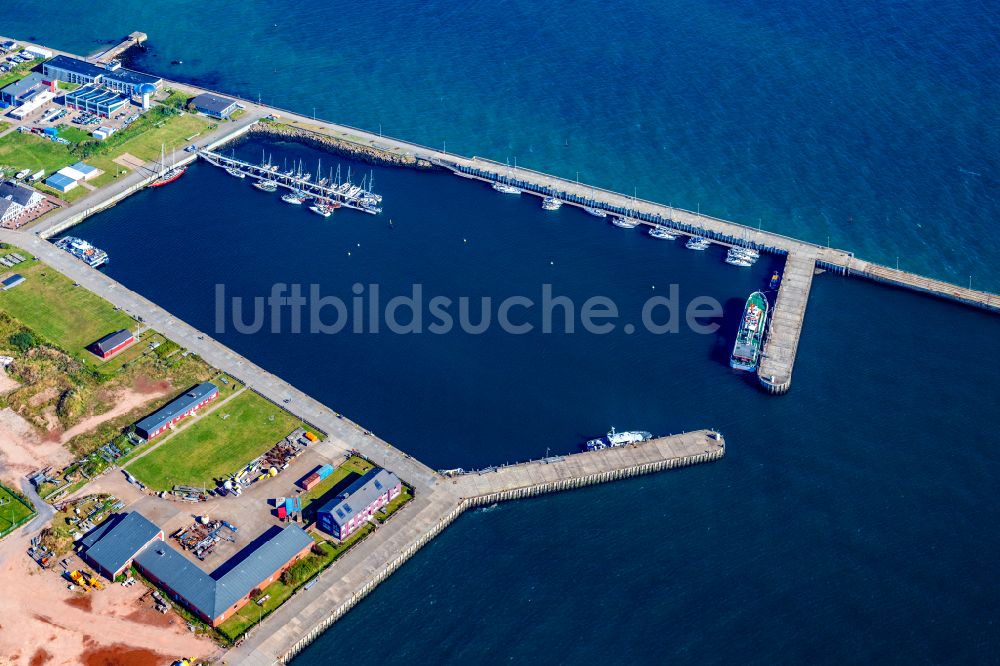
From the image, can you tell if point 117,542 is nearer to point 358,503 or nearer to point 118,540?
point 118,540

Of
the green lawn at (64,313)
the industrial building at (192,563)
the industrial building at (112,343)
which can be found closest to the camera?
the industrial building at (192,563)

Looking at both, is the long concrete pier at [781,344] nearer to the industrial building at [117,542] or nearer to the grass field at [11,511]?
the industrial building at [117,542]

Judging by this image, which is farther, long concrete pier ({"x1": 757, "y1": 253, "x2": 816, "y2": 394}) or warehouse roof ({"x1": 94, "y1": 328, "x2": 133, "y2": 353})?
warehouse roof ({"x1": 94, "y1": 328, "x2": 133, "y2": 353})

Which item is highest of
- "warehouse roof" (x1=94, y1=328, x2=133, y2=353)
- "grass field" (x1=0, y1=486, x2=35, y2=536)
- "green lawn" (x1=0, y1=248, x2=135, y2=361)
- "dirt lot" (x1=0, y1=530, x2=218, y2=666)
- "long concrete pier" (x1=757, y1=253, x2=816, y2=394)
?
"long concrete pier" (x1=757, y1=253, x2=816, y2=394)

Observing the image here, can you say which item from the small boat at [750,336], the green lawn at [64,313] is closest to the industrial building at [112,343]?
the green lawn at [64,313]

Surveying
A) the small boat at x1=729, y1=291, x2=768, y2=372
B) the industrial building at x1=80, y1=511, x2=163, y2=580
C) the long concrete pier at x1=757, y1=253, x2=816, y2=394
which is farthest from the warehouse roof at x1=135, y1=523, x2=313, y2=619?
the long concrete pier at x1=757, y1=253, x2=816, y2=394

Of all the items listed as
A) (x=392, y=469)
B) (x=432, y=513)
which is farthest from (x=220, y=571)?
(x=432, y=513)

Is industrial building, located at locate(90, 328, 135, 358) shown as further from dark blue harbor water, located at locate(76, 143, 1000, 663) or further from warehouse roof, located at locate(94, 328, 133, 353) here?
dark blue harbor water, located at locate(76, 143, 1000, 663)
